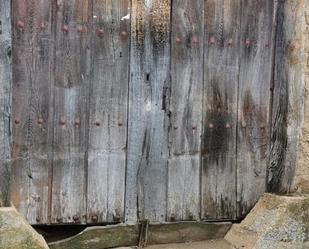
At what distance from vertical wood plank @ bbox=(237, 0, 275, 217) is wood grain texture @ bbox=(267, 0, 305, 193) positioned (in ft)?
0.15

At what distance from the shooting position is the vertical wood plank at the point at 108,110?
9.84 feet

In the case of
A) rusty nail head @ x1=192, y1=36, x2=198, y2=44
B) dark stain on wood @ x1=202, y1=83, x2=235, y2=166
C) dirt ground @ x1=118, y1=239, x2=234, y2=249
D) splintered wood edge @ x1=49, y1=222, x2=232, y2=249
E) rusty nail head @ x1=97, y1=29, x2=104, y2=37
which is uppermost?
rusty nail head @ x1=97, y1=29, x2=104, y2=37

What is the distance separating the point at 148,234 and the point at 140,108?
2.29ft

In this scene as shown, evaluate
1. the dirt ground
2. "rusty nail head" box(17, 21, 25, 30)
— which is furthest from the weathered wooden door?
the dirt ground

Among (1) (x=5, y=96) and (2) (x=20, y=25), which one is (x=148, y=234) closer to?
(1) (x=5, y=96)

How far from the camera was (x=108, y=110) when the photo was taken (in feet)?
9.95

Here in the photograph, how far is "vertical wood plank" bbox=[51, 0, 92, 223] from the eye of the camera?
2936 millimetres

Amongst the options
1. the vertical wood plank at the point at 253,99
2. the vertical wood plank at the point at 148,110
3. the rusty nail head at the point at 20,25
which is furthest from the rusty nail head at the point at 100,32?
the vertical wood plank at the point at 253,99

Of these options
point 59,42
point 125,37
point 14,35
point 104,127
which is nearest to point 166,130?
point 104,127

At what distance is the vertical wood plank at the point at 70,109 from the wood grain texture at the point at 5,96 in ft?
0.80

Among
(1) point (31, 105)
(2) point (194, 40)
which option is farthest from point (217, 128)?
(1) point (31, 105)

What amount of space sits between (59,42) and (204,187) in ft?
3.71

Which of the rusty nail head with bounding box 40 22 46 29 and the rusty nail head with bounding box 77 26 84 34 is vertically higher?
the rusty nail head with bounding box 40 22 46 29

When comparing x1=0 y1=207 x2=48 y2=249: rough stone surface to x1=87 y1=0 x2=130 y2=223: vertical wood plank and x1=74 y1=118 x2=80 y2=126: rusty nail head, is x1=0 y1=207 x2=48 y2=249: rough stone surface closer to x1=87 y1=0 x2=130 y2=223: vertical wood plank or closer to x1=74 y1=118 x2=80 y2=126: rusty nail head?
x1=87 y1=0 x2=130 y2=223: vertical wood plank
